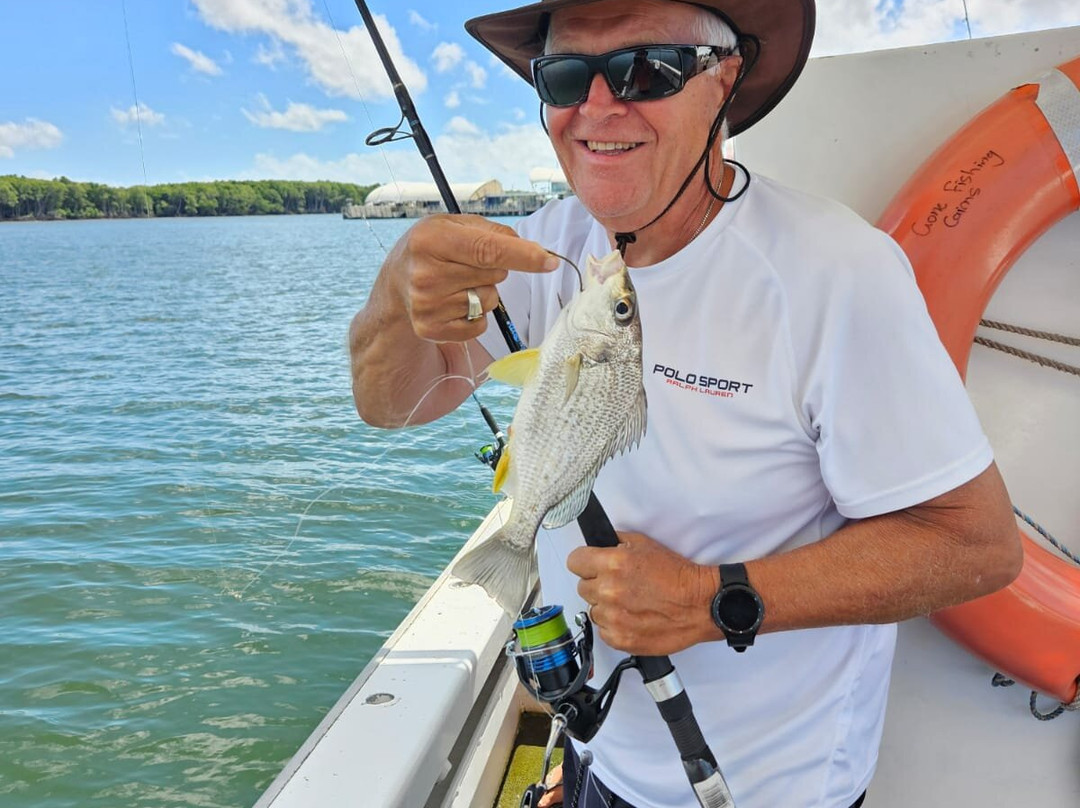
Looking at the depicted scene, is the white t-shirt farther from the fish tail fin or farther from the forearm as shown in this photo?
the fish tail fin

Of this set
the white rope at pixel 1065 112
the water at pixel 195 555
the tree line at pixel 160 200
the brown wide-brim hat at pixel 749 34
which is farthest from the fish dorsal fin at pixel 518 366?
the tree line at pixel 160 200

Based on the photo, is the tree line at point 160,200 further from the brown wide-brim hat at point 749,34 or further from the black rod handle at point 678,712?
the black rod handle at point 678,712

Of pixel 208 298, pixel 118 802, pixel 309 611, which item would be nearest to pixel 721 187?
pixel 118 802

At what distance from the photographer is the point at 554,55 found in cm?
143

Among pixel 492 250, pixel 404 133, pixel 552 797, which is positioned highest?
pixel 404 133

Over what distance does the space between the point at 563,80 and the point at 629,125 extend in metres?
0.14

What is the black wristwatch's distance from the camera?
1.32 meters

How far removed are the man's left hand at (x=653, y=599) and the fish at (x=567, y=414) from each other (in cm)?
16

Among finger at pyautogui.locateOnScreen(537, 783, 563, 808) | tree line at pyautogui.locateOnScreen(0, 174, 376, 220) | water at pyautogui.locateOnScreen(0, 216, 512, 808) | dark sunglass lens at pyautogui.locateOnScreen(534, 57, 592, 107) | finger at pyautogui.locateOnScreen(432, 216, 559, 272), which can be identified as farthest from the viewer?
tree line at pyautogui.locateOnScreen(0, 174, 376, 220)

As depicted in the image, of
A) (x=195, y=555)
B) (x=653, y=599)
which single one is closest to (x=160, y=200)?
(x=195, y=555)

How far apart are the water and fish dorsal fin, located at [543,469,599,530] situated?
2918mm

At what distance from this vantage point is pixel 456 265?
1.20 m

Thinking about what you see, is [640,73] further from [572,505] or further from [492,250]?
[572,505]

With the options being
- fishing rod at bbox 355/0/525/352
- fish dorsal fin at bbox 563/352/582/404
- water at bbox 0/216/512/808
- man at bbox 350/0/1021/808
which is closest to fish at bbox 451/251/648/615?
fish dorsal fin at bbox 563/352/582/404
